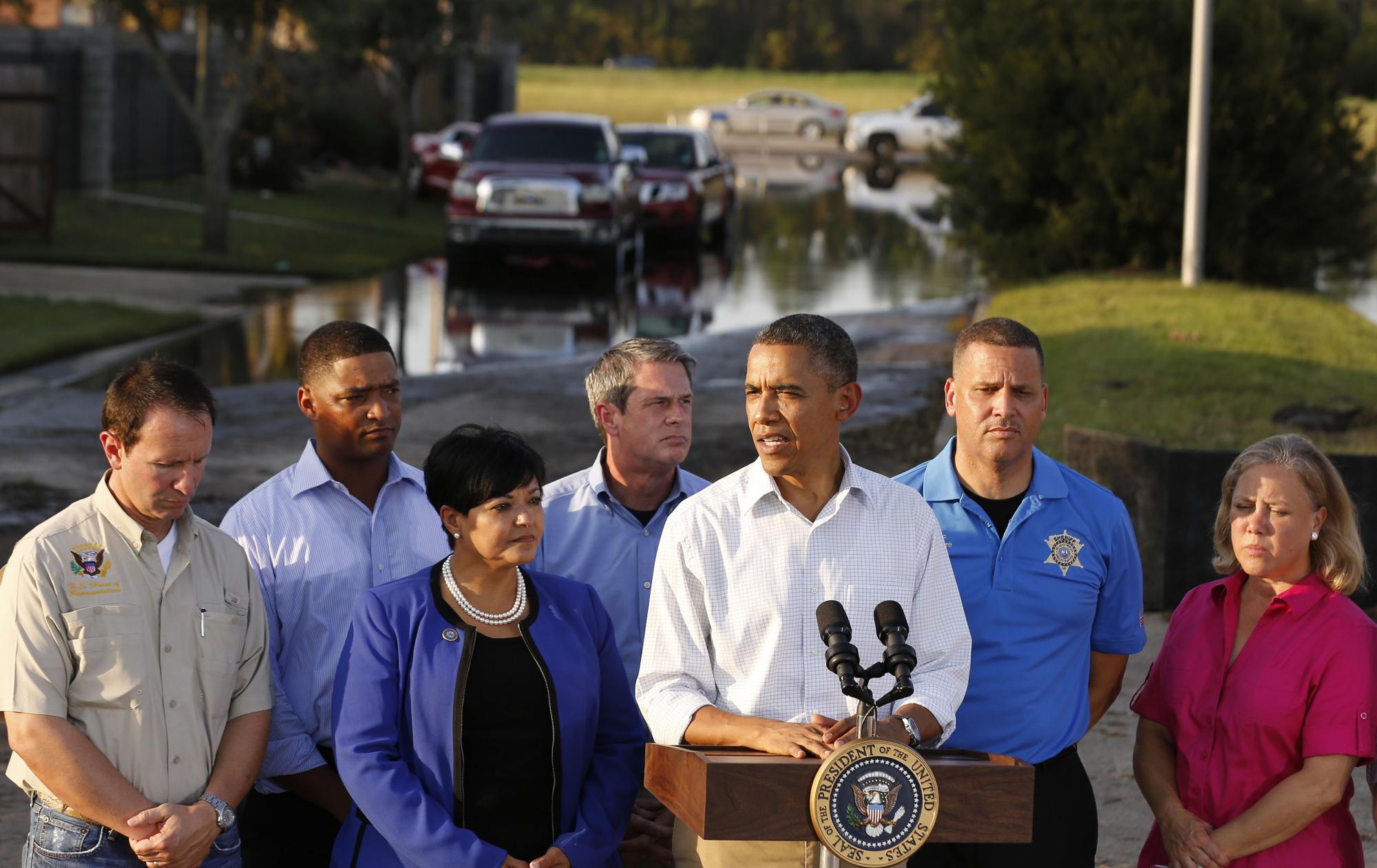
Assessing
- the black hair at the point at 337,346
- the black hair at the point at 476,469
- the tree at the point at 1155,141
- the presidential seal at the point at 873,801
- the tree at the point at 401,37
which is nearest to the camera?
the presidential seal at the point at 873,801

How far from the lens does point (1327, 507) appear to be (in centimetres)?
426

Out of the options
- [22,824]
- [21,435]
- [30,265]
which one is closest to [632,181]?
[30,265]

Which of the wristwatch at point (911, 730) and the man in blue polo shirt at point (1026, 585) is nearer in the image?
the wristwatch at point (911, 730)

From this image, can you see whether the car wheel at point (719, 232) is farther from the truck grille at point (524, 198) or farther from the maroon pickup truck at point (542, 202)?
the truck grille at point (524, 198)

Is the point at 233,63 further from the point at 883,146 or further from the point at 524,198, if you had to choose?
the point at 883,146

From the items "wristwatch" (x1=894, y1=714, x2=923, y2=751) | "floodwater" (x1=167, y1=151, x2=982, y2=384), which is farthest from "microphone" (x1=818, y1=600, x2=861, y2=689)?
"floodwater" (x1=167, y1=151, x2=982, y2=384)

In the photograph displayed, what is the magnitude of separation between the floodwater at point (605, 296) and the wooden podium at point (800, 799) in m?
11.6

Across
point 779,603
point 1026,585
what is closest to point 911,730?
point 779,603

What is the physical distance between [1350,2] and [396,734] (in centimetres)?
3531

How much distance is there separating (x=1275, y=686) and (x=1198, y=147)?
14185mm

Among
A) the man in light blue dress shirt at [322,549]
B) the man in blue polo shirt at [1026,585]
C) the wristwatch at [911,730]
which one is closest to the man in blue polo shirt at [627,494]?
the man in light blue dress shirt at [322,549]

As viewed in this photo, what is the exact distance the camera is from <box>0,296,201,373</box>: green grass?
14688mm

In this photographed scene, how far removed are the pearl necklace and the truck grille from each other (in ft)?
57.4

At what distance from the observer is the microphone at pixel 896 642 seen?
3.35 meters
